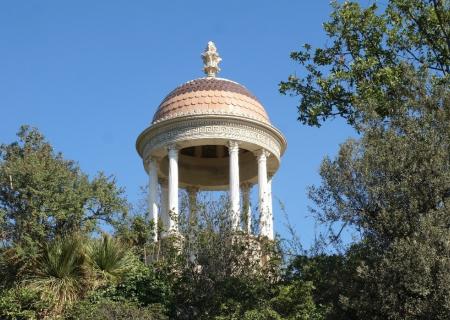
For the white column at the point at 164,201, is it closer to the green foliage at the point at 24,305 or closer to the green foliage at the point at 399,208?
the green foliage at the point at 24,305

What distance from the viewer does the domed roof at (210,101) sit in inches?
1361

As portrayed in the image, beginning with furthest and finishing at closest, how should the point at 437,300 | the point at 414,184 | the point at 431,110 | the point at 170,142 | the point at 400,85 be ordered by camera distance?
the point at 170,142
the point at 400,85
the point at 431,110
the point at 414,184
the point at 437,300

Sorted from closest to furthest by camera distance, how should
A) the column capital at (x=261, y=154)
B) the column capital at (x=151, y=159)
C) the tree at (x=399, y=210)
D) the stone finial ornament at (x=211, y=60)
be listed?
1. the tree at (x=399, y=210)
2. the column capital at (x=261, y=154)
3. the column capital at (x=151, y=159)
4. the stone finial ornament at (x=211, y=60)

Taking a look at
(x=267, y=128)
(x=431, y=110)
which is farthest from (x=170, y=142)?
(x=431, y=110)

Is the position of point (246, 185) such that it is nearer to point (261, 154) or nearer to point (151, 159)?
point (261, 154)

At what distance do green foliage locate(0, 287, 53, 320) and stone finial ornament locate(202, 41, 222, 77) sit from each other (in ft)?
58.0

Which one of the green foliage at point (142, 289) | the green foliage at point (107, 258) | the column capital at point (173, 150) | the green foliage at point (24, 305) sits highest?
the column capital at point (173, 150)

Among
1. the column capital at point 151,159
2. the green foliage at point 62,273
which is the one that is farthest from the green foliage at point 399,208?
the column capital at point 151,159

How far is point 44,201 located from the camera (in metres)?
25.1

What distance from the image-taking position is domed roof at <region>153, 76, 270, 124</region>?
3456 centimetres

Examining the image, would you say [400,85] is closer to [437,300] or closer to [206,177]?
[437,300]

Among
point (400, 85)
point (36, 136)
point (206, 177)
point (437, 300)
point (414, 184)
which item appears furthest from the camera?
point (206, 177)

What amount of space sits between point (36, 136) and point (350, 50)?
10.5 meters

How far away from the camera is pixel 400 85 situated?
21.8m
